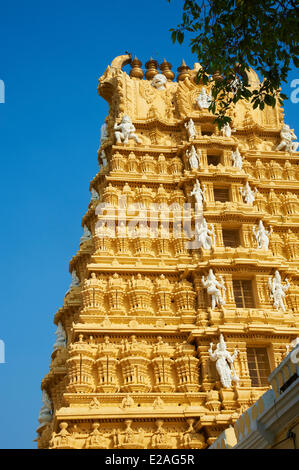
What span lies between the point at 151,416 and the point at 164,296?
5.39 metres

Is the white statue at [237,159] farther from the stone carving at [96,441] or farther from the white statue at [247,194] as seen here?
the stone carving at [96,441]

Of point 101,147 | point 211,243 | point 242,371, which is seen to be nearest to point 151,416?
point 242,371

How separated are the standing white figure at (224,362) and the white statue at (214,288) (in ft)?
6.29

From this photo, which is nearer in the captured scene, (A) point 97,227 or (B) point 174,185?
(A) point 97,227

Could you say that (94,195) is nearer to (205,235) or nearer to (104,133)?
(104,133)

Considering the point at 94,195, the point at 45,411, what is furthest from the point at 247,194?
the point at 45,411

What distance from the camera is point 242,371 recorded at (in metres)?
21.9

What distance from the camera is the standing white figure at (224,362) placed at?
70.4 feet

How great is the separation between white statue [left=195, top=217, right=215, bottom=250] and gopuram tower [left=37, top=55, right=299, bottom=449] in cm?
5

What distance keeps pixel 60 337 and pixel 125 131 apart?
11.0 meters

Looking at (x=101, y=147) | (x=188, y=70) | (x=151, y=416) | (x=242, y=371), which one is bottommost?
(x=151, y=416)

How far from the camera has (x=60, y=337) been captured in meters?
30.0

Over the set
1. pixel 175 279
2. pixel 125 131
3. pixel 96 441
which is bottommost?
pixel 96 441
